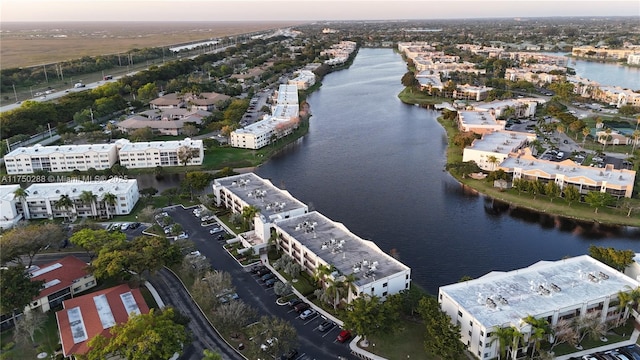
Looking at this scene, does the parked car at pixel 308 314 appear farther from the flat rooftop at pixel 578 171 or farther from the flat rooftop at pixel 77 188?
the flat rooftop at pixel 578 171

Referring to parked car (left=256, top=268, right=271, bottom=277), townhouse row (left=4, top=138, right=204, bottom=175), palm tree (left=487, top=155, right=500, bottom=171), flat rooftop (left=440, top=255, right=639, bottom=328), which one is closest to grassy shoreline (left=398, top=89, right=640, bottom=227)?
palm tree (left=487, top=155, right=500, bottom=171)

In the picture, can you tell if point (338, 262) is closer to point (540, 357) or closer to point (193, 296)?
point (193, 296)

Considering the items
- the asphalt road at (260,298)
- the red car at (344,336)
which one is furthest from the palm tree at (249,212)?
the red car at (344,336)

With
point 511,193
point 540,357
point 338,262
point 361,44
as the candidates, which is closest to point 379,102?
point 511,193

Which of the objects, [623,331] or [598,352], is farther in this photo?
[623,331]

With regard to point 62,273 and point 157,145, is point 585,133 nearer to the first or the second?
point 157,145

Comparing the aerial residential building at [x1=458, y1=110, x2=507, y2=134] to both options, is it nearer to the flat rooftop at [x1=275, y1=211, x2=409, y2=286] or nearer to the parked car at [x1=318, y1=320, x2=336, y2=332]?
the flat rooftop at [x1=275, y1=211, x2=409, y2=286]

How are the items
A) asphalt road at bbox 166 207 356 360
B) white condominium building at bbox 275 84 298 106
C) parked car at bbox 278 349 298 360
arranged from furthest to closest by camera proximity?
white condominium building at bbox 275 84 298 106, asphalt road at bbox 166 207 356 360, parked car at bbox 278 349 298 360
